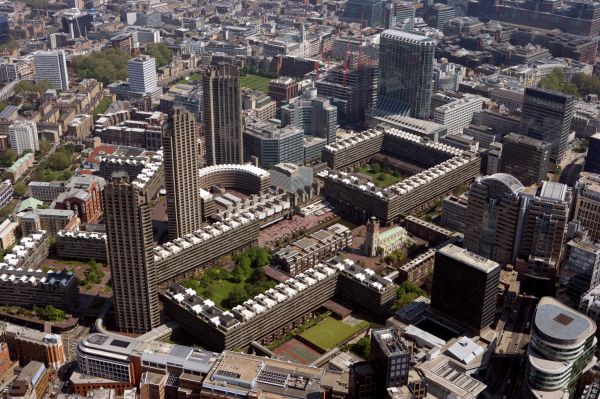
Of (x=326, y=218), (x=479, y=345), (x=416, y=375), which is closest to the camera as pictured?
(x=416, y=375)

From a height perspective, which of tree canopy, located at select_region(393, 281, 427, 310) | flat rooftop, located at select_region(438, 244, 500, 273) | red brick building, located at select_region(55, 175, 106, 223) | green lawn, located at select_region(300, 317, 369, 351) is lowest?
green lawn, located at select_region(300, 317, 369, 351)

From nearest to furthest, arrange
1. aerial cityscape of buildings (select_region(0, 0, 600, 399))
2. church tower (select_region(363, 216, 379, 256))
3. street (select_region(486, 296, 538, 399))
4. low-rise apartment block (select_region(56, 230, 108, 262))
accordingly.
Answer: aerial cityscape of buildings (select_region(0, 0, 600, 399)), street (select_region(486, 296, 538, 399)), low-rise apartment block (select_region(56, 230, 108, 262)), church tower (select_region(363, 216, 379, 256))

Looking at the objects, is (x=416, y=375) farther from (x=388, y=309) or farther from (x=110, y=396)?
(x=110, y=396)

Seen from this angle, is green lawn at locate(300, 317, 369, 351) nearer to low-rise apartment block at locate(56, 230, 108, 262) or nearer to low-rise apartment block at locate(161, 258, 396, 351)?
low-rise apartment block at locate(161, 258, 396, 351)

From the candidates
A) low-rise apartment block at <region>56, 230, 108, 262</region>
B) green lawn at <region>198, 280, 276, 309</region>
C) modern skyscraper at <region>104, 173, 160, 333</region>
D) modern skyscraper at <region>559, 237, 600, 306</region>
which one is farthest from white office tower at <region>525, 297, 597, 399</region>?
low-rise apartment block at <region>56, 230, 108, 262</region>

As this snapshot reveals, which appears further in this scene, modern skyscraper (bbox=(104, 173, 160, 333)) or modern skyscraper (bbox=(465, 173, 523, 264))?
modern skyscraper (bbox=(465, 173, 523, 264))

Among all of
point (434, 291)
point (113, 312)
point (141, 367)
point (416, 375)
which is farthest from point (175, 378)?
point (434, 291)
